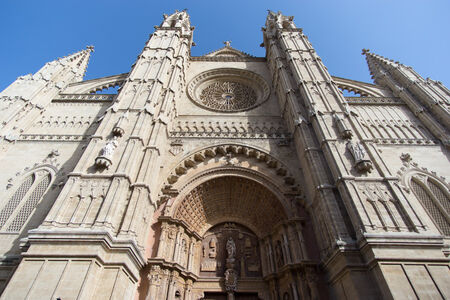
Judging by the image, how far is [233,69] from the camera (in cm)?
1950

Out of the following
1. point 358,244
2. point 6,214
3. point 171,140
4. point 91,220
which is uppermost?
point 171,140

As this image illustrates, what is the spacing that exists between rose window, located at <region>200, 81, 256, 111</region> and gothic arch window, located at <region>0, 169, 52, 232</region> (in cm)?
1012

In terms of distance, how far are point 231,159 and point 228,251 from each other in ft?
13.6

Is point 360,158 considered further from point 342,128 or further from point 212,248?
point 212,248

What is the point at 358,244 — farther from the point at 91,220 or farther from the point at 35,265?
the point at 35,265

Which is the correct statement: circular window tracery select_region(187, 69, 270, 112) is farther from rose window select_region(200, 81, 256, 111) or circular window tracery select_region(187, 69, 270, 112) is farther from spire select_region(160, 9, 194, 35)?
spire select_region(160, 9, 194, 35)

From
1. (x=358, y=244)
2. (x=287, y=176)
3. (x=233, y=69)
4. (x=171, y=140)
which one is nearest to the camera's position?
(x=358, y=244)

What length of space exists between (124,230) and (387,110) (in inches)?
599

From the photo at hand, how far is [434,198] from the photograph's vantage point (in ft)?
34.3

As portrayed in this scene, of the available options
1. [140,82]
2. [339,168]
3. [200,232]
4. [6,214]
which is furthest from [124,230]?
[140,82]

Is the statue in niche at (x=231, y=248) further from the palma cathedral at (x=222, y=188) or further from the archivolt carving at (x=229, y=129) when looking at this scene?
the archivolt carving at (x=229, y=129)

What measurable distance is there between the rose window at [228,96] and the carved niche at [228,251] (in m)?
8.26

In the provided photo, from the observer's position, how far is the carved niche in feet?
35.4

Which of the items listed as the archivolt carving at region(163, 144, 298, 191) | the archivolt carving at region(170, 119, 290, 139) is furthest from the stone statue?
the archivolt carving at region(170, 119, 290, 139)
